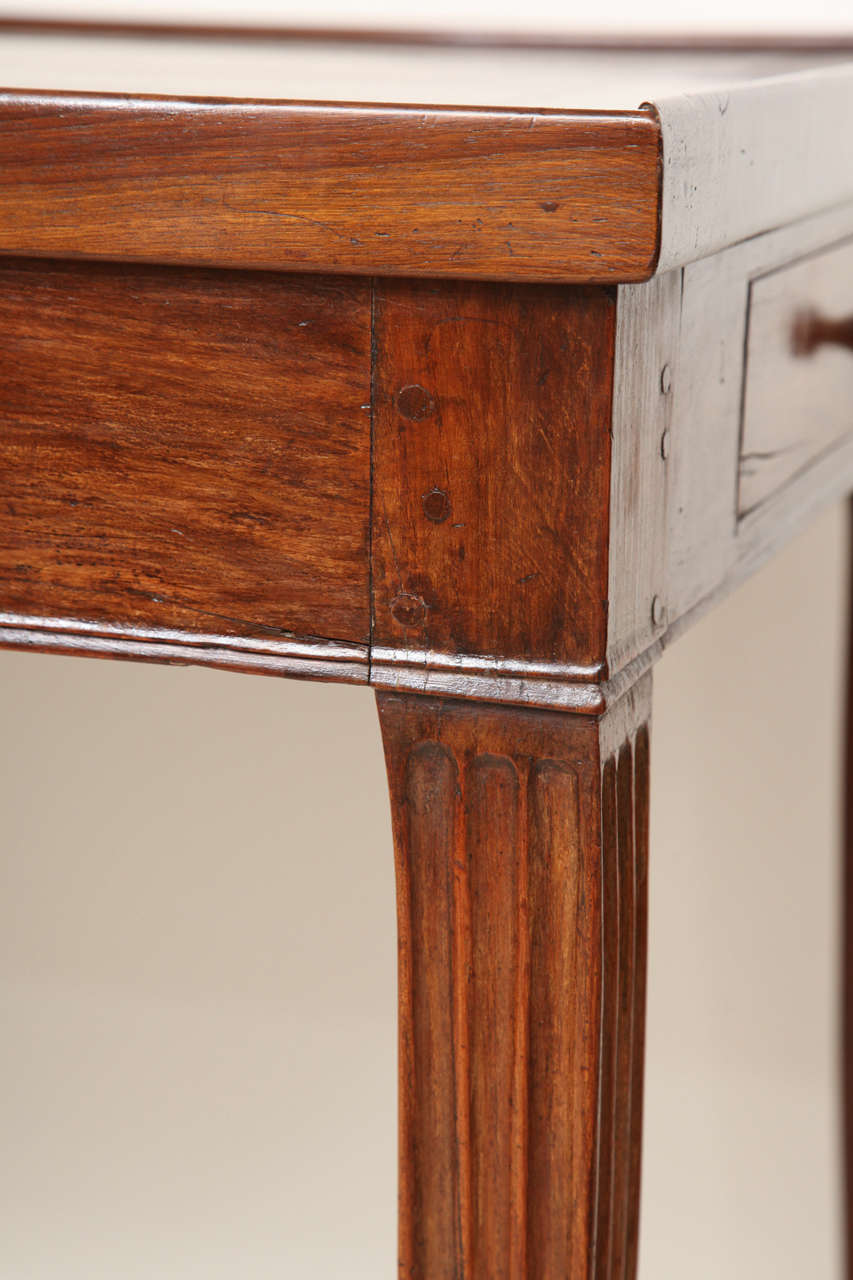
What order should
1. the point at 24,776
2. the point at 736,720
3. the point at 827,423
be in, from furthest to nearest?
1. the point at 24,776
2. the point at 736,720
3. the point at 827,423

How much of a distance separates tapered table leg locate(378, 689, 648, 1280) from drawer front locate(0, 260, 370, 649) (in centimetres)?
6

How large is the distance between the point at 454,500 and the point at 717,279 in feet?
0.48

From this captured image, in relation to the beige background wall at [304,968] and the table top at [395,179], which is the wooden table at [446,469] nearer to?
the table top at [395,179]

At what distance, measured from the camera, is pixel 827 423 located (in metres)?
0.78

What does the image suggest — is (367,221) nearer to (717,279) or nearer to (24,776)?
(717,279)

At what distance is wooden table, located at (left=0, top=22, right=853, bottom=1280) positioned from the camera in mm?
458

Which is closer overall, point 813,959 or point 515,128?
point 515,128

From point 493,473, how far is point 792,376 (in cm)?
27

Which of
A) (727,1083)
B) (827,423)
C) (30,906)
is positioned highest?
(827,423)

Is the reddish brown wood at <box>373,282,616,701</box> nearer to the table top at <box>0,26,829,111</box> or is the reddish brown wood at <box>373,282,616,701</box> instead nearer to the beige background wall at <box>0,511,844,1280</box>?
the table top at <box>0,26,829,111</box>

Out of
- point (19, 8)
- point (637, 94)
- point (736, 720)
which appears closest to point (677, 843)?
point (736, 720)

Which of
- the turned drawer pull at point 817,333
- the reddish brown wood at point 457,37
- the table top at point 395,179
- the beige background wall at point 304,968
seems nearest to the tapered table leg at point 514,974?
the table top at point 395,179

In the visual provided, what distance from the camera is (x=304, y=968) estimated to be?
145 centimetres

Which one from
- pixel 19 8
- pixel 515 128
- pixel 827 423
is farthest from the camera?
pixel 19 8
